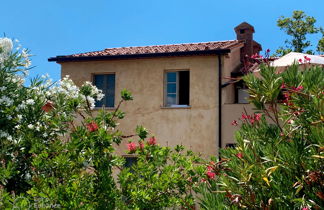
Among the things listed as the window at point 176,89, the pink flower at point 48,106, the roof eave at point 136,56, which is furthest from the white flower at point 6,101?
the window at point 176,89

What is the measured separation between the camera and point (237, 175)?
15.7 ft

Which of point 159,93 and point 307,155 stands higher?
point 159,93

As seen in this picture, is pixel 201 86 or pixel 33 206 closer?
pixel 33 206

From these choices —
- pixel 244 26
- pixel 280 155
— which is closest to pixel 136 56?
pixel 244 26

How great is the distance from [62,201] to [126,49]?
16922 mm

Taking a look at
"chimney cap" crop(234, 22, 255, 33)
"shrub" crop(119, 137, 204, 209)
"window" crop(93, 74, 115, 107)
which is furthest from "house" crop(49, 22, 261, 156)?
"shrub" crop(119, 137, 204, 209)

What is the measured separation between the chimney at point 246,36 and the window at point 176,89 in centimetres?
453

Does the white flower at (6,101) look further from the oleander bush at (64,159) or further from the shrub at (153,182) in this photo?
the shrub at (153,182)

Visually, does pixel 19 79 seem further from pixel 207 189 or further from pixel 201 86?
pixel 201 86

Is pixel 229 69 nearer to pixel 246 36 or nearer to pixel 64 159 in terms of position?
pixel 246 36

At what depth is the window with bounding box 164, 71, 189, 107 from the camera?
19219 mm

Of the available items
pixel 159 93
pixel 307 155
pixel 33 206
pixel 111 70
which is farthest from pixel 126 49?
pixel 307 155

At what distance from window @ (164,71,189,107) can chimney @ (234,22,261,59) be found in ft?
14.9

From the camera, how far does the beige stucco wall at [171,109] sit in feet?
60.4
